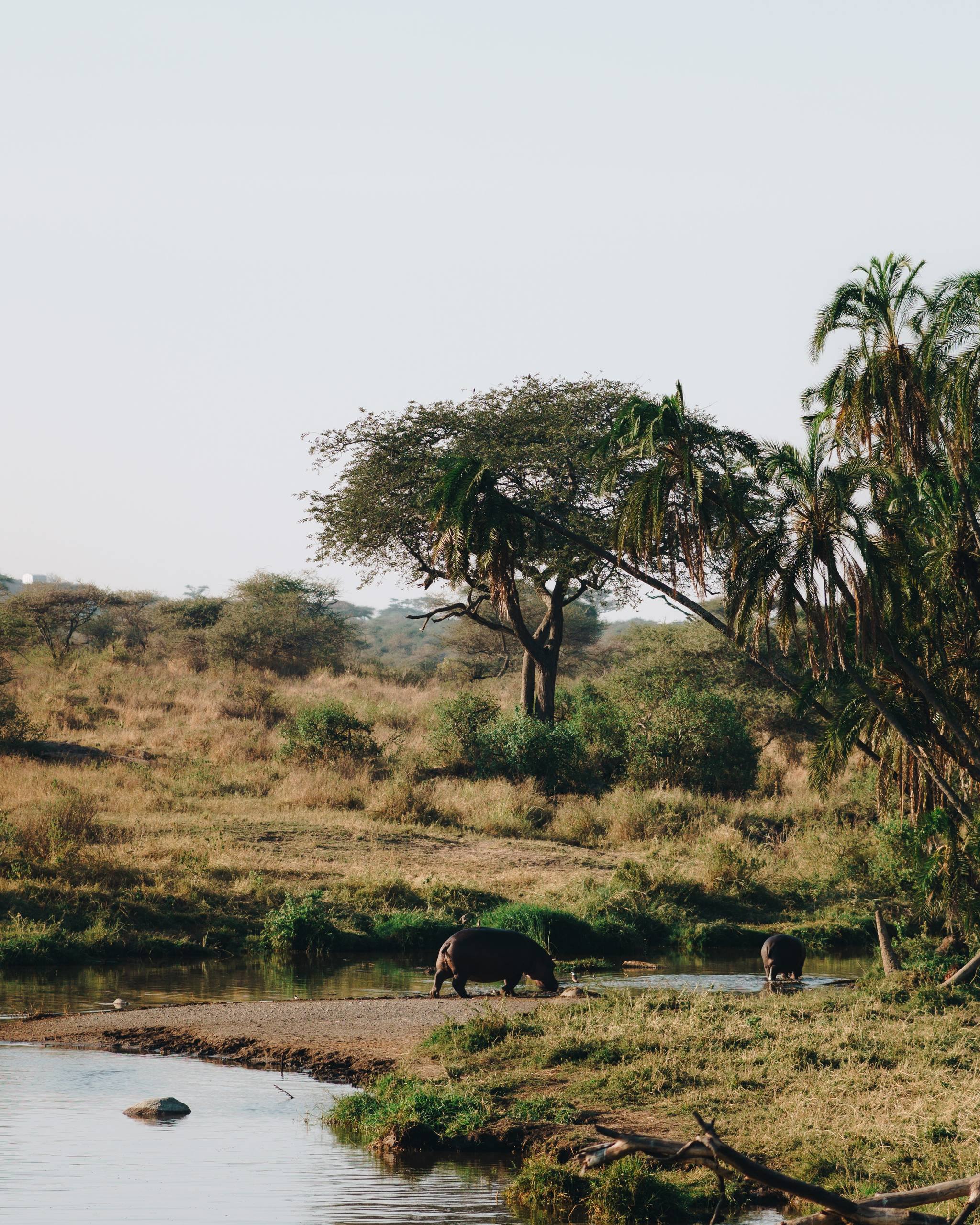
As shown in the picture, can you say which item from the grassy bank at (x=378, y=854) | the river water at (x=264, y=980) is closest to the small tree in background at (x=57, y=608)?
the grassy bank at (x=378, y=854)

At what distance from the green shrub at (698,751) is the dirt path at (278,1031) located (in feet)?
48.9

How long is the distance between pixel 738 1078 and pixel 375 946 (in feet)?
29.9

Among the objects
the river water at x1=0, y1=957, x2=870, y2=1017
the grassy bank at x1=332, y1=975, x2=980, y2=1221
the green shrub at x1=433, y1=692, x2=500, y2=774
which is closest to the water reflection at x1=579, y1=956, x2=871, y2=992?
the river water at x1=0, y1=957, x2=870, y2=1017

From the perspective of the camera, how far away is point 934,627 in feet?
47.4

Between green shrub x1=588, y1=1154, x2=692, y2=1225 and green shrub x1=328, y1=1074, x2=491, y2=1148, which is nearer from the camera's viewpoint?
green shrub x1=588, y1=1154, x2=692, y2=1225

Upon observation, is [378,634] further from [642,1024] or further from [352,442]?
[642,1024]

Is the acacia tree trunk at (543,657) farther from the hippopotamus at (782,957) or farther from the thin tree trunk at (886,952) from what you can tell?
the thin tree trunk at (886,952)

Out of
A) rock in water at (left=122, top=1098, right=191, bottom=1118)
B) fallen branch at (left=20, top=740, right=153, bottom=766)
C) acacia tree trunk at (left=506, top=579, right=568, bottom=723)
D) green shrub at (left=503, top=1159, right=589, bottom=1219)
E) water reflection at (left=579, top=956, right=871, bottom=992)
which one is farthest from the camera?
acacia tree trunk at (left=506, top=579, right=568, bottom=723)

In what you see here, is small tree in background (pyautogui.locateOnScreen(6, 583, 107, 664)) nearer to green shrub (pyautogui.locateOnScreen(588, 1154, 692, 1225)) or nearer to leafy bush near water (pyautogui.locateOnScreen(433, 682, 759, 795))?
leafy bush near water (pyautogui.locateOnScreen(433, 682, 759, 795))

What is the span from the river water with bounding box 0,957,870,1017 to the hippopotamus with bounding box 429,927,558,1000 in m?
Answer: 0.96

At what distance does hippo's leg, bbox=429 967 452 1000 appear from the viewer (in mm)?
13711

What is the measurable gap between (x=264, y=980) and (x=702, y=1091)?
7.44 m

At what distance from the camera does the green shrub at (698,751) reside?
28.0 m

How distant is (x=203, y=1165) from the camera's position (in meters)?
8.12
